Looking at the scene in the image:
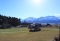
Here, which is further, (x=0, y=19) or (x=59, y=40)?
(x=0, y=19)

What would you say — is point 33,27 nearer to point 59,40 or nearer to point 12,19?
point 59,40

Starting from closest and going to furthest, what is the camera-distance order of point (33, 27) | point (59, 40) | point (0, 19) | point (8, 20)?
point (59, 40), point (33, 27), point (0, 19), point (8, 20)

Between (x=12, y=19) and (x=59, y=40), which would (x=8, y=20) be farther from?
(x=59, y=40)

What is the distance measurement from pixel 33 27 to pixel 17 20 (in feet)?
161

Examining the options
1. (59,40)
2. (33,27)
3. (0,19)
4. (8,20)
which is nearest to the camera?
(59,40)

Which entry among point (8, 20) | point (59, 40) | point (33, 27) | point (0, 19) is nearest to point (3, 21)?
point (0, 19)

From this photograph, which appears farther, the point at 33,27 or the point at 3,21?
the point at 3,21

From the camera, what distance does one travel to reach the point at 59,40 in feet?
39.5

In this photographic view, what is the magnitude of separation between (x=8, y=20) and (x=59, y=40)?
258 ft

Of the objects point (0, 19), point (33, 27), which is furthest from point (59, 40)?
point (0, 19)

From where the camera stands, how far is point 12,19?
9062 centimetres

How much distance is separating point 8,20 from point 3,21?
797 centimetres

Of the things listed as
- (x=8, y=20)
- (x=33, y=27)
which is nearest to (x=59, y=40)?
(x=33, y=27)

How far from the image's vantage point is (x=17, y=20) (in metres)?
92.4
